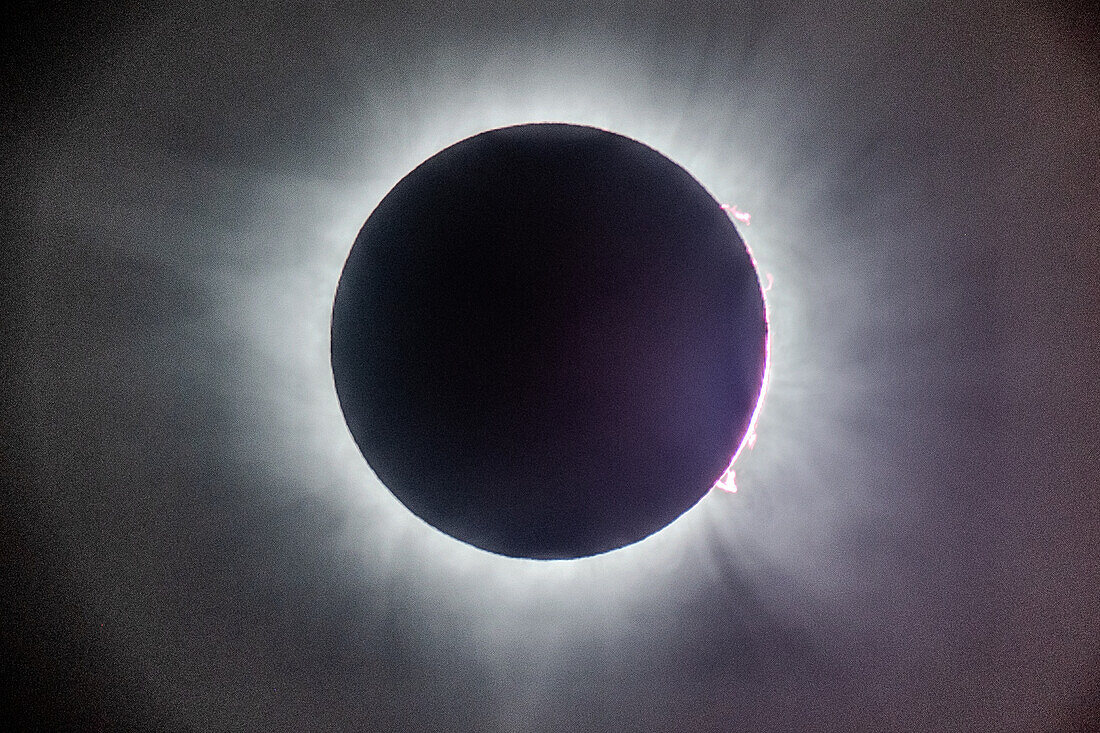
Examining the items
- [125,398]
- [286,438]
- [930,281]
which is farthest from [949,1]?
[125,398]

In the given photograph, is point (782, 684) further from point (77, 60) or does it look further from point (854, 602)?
point (77, 60)

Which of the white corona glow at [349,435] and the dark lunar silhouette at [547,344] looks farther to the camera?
the white corona glow at [349,435]

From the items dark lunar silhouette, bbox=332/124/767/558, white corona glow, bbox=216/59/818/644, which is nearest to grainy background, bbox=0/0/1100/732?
white corona glow, bbox=216/59/818/644

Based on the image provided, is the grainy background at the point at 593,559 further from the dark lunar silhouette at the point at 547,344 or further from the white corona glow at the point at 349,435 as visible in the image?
the dark lunar silhouette at the point at 547,344

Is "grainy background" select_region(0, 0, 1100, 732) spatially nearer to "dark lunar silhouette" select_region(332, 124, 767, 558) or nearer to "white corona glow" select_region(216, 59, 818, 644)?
"white corona glow" select_region(216, 59, 818, 644)

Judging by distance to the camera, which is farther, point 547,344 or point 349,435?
point 349,435

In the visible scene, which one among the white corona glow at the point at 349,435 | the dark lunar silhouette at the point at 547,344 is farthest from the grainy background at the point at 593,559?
the dark lunar silhouette at the point at 547,344

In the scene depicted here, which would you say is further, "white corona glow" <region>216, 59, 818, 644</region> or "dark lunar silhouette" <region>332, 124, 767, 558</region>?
"white corona glow" <region>216, 59, 818, 644</region>

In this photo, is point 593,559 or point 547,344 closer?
point 547,344
